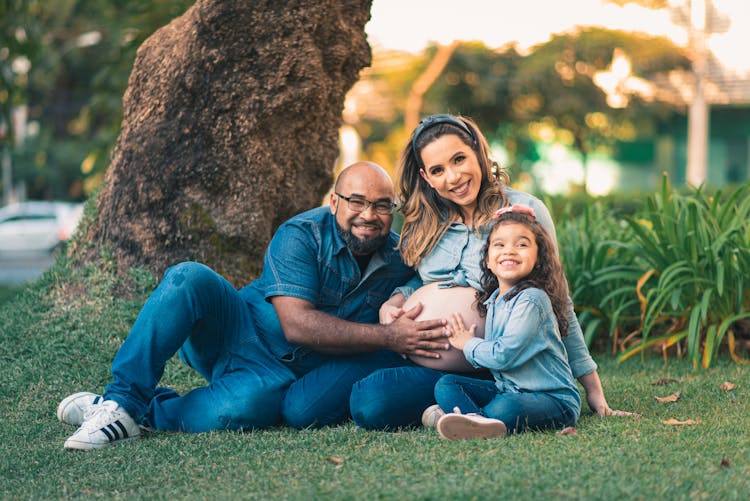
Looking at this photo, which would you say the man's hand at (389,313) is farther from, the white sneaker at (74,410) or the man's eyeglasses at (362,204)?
the white sneaker at (74,410)

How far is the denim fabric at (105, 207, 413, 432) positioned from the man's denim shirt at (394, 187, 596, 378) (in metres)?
0.26

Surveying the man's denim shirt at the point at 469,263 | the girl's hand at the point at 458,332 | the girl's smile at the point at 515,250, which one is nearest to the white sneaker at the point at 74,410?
the man's denim shirt at the point at 469,263

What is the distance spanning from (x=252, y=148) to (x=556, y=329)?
2.83m

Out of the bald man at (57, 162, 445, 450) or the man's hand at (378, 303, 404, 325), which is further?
the man's hand at (378, 303, 404, 325)

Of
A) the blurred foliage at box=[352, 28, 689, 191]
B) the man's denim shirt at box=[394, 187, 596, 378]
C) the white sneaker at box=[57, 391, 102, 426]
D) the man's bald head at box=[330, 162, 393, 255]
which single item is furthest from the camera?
the blurred foliage at box=[352, 28, 689, 191]

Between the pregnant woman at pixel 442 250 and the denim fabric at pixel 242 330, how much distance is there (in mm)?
206

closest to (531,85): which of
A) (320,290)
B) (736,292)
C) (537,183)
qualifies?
(537,183)

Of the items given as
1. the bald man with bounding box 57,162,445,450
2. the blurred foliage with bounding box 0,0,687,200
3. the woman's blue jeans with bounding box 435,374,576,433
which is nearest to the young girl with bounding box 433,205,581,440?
the woman's blue jeans with bounding box 435,374,576,433

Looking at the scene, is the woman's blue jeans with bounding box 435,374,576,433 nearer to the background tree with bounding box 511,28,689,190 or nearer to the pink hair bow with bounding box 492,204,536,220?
the pink hair bow with bounding box 492,204,536,220

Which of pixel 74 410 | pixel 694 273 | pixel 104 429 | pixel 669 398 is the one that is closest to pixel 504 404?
pixel 669 398

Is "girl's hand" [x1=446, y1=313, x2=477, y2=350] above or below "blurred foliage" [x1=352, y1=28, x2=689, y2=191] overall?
below

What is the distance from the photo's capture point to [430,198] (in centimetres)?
448

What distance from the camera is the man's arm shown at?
413cm

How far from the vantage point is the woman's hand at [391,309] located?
4.25m
